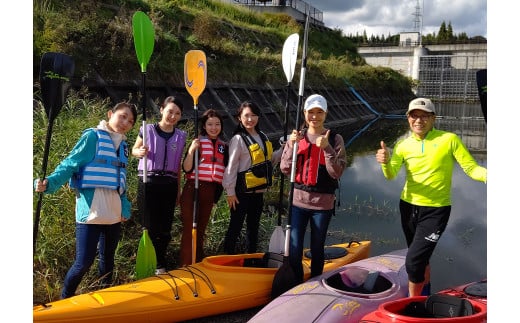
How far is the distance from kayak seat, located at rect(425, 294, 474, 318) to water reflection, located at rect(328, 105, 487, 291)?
6.26ft

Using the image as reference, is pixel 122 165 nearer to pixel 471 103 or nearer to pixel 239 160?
pixel 239 160

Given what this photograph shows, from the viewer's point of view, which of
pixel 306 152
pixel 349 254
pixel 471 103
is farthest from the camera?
pixel 471 103

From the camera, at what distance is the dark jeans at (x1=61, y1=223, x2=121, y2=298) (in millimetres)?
2787

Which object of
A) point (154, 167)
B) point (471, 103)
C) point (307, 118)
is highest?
point (471, 103)

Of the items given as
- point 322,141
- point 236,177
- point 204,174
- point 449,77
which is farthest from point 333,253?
point 449,77

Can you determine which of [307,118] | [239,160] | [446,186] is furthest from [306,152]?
[446,186]

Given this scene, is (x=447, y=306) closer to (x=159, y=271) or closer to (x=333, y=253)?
(x=333, y=253)

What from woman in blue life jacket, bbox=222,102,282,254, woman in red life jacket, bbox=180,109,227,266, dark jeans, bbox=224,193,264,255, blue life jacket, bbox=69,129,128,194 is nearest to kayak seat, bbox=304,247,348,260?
dark jeans, bbox=224,193,264,255

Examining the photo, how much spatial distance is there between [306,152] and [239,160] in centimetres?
66

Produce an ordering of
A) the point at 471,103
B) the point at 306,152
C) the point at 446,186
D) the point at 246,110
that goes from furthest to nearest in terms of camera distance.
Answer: the point at 471,103
the point at 246,110
the point at 306,152
the point at 446,186

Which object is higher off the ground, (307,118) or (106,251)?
(307,118)

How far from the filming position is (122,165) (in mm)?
2953

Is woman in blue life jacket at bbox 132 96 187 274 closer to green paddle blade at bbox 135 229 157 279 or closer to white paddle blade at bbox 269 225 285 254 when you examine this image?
green paddle blade at bbox 135 229 157 279

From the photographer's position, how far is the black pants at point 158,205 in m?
3.44
